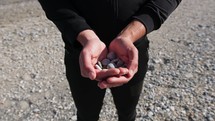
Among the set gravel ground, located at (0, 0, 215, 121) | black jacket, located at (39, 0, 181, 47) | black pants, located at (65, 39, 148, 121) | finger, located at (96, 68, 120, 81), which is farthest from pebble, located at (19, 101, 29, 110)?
finger, located at (96, 68, 120, 81)

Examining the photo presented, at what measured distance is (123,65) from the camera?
1.67 metres

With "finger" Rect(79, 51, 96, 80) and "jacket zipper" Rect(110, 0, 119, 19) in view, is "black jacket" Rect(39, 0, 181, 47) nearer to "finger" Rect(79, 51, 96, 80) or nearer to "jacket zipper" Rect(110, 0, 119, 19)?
"jacket zipper" Rect(110, 0, 119, 19)

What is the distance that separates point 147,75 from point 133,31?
2.34 m

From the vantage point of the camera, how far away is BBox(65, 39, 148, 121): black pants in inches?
77.4

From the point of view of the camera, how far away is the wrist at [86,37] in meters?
1.66

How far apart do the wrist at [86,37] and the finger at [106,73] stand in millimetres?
190

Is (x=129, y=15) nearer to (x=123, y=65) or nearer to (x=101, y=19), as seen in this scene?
(x=101, y=19)

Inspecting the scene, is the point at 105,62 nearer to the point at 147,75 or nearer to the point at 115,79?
the point at 115,79

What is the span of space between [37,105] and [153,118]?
128cm

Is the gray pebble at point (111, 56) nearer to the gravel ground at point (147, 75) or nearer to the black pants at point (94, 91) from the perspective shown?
the black pants at point (94, 91)

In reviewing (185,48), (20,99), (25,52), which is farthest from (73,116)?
(185,48)

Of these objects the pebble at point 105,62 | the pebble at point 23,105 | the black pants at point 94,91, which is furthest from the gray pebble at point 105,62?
the pebble at point 23,105

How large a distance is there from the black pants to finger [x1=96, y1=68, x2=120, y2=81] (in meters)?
0.32

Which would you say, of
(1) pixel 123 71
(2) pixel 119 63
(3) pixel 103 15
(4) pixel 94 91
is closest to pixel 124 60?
(2) pixel 119 63
